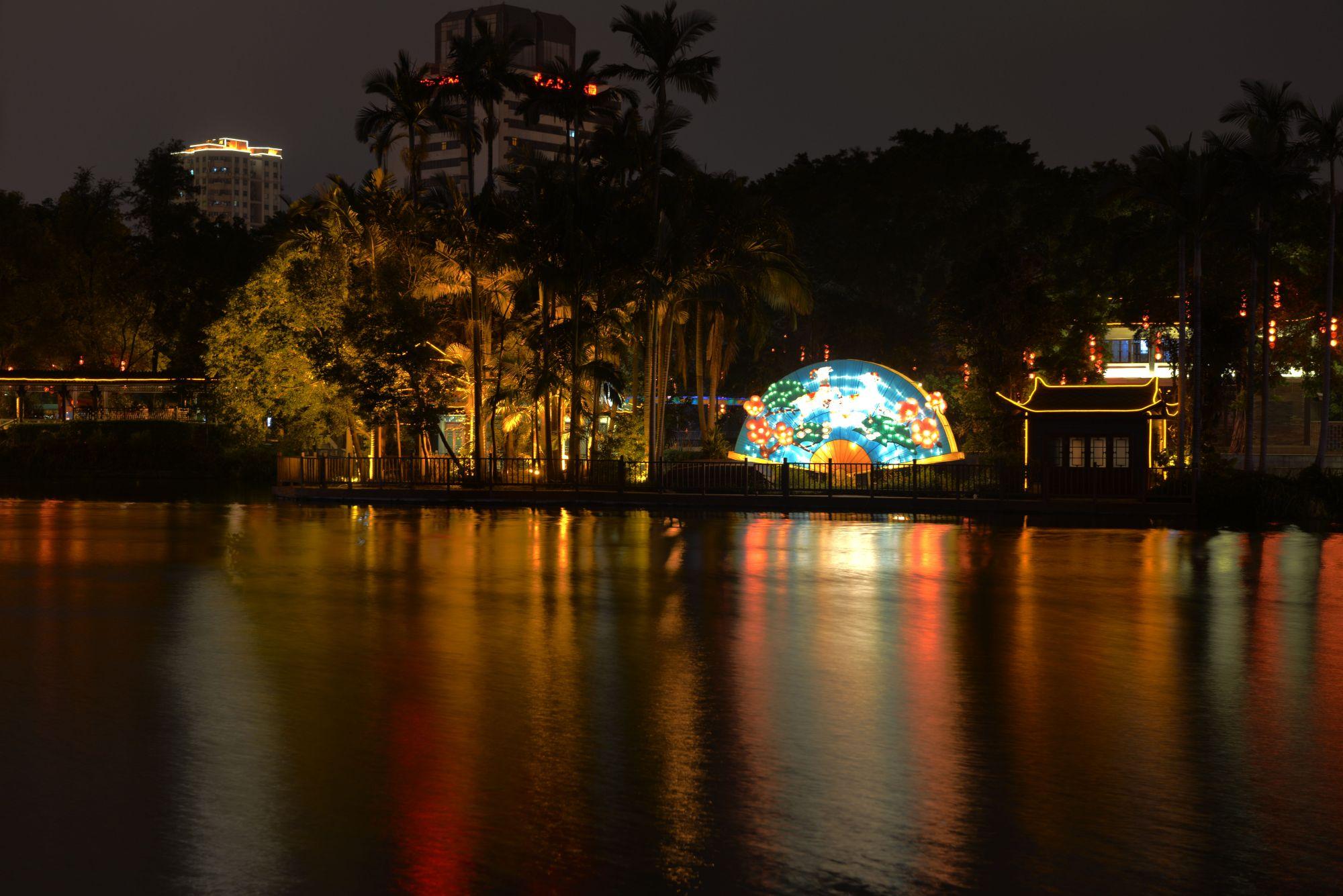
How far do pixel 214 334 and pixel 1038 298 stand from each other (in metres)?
27.2

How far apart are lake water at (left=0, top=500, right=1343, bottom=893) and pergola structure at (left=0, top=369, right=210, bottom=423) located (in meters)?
47.7

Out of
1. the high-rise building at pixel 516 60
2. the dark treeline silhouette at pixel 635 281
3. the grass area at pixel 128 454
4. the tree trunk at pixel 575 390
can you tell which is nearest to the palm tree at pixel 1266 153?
the dark treeline silhouette at pixel 635 281

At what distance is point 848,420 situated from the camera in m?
38.6

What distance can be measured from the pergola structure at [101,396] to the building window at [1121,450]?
40573mm

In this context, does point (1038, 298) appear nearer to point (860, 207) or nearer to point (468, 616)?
point (860, 207)

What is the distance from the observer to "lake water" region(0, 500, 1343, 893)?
240 inches

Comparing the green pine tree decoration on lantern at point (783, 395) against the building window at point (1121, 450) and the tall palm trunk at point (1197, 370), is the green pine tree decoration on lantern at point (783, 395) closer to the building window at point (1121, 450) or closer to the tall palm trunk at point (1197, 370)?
the building window at point (1121, 450)

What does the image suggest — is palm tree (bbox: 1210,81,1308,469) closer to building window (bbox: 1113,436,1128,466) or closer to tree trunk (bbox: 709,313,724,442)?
building window (bbox: 1113,436,1128,466)

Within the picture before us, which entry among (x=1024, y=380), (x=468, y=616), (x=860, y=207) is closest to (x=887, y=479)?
(x=1024, y=380)

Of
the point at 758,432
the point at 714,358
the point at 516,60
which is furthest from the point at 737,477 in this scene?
the point at 516,60

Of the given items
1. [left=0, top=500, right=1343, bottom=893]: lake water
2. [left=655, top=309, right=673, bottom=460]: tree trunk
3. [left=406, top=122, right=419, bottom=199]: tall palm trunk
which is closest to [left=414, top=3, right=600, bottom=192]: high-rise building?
[left=406, top=122, right=419, bottom=199]: tall palm trunk

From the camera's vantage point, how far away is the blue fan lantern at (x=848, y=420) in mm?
38344

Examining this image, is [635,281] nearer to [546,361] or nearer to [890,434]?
[546,361]

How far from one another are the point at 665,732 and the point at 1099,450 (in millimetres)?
27967
